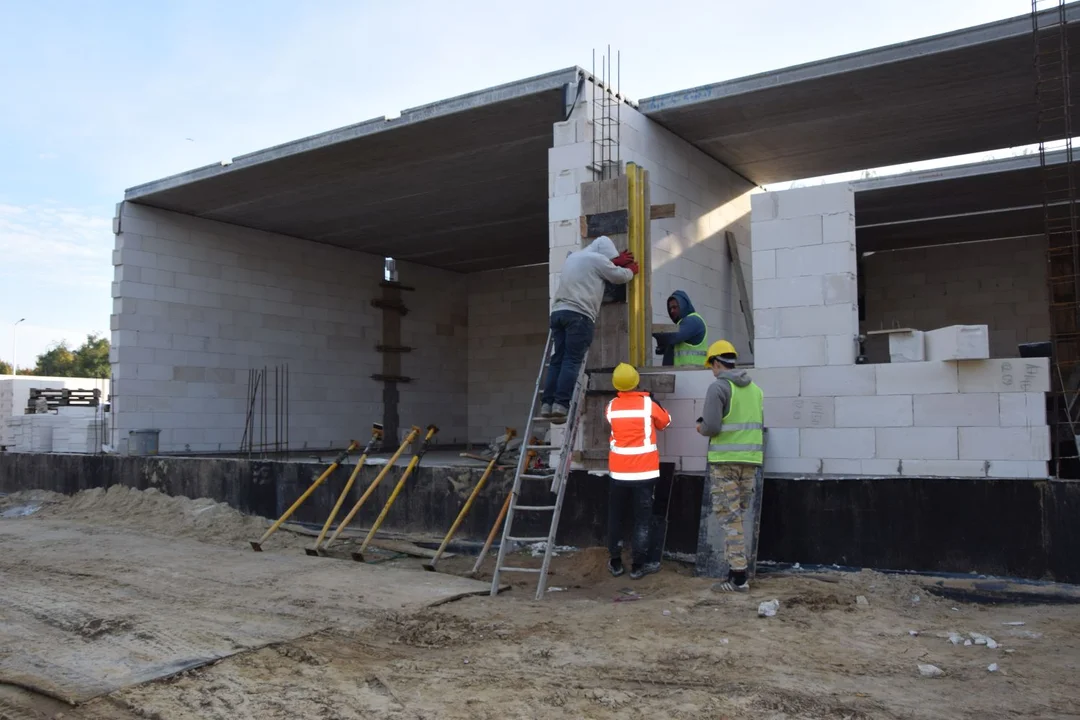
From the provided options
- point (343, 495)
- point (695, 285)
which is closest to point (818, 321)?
point (695, 285)

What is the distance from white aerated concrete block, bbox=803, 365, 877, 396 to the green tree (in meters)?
47.5

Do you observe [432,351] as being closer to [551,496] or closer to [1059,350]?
[551,496]

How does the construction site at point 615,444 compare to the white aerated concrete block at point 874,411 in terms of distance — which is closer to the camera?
the construction site at point 615,444

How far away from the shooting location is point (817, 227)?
727 centimetres

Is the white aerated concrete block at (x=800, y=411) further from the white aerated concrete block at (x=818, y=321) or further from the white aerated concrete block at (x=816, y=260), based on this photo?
the white aerated concrete block at (x=816, y=260)

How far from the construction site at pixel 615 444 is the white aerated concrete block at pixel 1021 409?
0.02 m

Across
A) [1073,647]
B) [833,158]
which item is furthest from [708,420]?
[833,158]

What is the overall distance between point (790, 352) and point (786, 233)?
39.3 inches

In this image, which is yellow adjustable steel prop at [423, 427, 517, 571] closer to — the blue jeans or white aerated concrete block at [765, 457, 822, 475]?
the blue jeans

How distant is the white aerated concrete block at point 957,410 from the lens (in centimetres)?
655

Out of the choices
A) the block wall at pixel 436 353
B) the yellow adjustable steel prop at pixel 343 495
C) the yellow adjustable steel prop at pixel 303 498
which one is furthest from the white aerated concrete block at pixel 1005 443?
the block wall at pixel 436 353

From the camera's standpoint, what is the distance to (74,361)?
2025 inches

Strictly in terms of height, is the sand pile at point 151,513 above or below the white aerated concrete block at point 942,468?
below

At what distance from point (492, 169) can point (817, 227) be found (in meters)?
5.18
